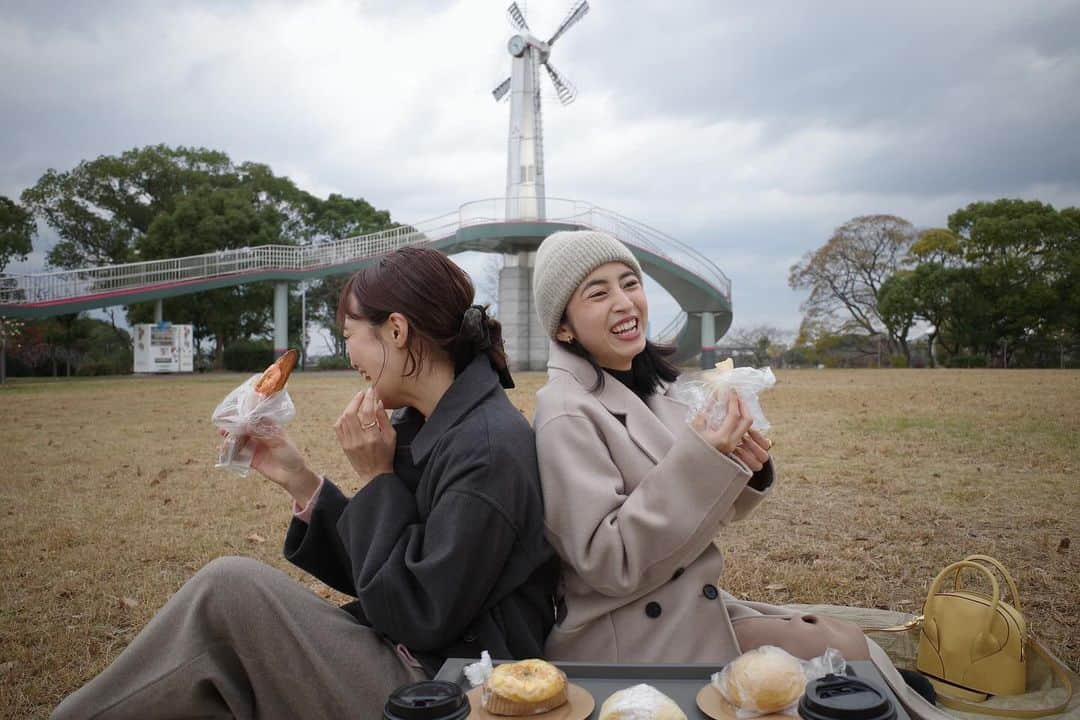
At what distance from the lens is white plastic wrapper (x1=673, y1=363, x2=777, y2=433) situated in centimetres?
199

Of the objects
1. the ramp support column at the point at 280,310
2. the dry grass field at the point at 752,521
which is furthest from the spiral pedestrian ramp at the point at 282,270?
the dry grass field at the point at 752,521

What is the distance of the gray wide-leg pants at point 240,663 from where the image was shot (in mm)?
1718

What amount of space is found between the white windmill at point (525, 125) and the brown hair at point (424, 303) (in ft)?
91.1

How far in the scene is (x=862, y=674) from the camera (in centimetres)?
175

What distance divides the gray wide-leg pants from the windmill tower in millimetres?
27830

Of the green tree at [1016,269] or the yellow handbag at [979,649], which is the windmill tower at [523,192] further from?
the yellow handbag at [979,649]

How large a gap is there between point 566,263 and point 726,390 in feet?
2.14

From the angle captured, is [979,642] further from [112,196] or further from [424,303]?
[112,196]

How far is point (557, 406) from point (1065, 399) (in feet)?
48.7

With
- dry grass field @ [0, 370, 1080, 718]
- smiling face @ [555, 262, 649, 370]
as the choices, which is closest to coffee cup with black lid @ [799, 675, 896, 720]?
smiling face @ [555, 262, 649, 370]

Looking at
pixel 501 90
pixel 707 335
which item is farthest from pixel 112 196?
pixel 707 335

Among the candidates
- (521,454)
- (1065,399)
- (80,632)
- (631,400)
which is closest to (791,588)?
(631,400)

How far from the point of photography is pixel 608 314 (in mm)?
2383

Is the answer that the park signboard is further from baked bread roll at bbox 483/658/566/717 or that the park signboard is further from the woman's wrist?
baked bread roll at bbox 483/658/566/717
